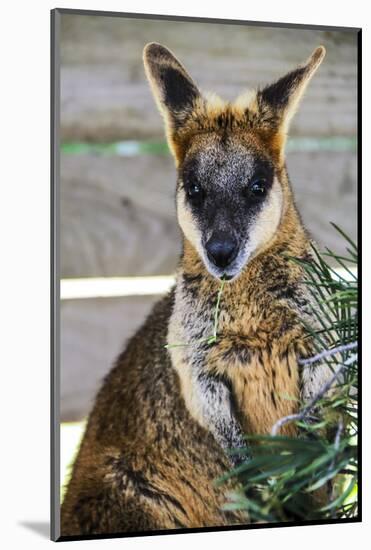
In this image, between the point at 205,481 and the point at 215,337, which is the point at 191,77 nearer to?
the point at 215,337

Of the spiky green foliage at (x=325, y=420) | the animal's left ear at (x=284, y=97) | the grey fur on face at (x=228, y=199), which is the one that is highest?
the animal's left ear at (x=284, y=97)

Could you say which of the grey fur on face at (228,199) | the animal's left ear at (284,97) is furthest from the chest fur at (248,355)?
the animal's left ear at (284,97)

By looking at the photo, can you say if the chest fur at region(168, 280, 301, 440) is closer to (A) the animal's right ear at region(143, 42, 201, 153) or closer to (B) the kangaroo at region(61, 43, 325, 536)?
(B) the kangaroo at region(61, 43, 325, 536)

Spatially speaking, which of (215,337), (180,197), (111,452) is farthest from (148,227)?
(111,452)

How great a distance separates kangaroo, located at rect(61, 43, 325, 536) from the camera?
3543 mm

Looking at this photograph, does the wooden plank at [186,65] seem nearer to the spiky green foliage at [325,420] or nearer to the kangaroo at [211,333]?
the kangaroo at [211,333]

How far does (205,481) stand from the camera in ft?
11.9

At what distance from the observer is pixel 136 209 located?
12.3ft

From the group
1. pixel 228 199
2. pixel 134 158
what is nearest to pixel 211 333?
pixel 228 199

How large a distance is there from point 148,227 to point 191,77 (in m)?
0.56

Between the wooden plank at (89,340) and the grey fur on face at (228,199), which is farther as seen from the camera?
the wooden plank at (89,340)

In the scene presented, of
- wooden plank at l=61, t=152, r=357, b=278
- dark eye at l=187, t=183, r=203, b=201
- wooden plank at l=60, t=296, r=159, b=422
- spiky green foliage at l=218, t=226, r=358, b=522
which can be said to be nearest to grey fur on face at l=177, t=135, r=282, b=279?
dark eye at l=187, t=183, r=203, b=201

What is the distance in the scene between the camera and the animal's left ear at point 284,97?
11.8 feet

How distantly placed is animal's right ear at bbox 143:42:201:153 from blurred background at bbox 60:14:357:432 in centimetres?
4
